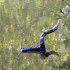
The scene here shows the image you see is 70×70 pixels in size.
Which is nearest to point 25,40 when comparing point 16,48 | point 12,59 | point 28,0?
point 16,48

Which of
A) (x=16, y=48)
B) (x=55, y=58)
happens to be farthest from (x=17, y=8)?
(x=55, y=58)

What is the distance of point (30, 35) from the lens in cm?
445

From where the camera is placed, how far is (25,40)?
14.1 feet

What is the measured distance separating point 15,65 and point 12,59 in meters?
0.15

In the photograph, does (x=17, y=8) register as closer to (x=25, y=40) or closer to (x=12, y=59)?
(x=25, y=40)

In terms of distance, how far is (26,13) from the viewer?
579cm

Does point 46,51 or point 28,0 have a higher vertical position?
point 46,51

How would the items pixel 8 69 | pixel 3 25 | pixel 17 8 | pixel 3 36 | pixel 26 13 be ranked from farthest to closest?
pixel 17 8, pixel 26 13, pixel 3 25, pixel 3 36, pixel 8 69

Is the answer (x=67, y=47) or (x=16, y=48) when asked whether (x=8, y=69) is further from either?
(x=67, y=47)

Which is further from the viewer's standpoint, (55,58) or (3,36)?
(3,36)

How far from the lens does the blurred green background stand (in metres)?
3.68

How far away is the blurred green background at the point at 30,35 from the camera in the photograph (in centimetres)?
368

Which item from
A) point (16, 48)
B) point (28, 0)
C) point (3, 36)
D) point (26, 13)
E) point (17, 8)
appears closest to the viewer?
point (16, 48)

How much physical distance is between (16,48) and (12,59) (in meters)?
0.31
